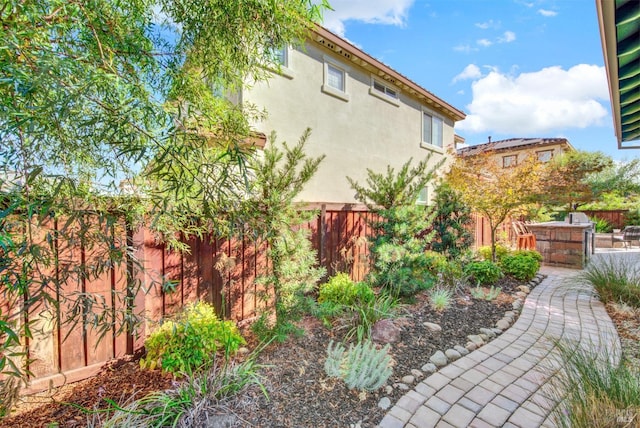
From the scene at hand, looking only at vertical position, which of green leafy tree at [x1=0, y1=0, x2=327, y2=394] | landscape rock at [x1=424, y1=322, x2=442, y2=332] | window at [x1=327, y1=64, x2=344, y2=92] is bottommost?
landscape rock at [x1=424, y1=322, x2=442, y2=332]

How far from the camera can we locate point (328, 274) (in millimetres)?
5133

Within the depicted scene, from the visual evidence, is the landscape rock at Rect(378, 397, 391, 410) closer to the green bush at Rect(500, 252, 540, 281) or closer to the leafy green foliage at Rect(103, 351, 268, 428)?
the leafy green foliage at Rect(103, 351, 268, 428)

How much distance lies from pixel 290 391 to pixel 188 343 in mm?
1042

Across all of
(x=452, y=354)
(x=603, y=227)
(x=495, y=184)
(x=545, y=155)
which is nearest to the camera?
(x=452, y=354)

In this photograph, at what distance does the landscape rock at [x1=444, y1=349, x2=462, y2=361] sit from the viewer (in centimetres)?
306

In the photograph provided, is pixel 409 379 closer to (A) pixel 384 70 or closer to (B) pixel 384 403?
(B) pixel 384 403

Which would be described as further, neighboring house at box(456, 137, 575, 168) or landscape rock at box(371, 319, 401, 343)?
neighboring house at box(456, 137, 575, 168)

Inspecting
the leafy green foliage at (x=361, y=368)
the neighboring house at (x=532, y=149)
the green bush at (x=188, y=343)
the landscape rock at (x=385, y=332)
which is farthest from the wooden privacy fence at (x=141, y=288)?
the neighboring house at (x=532, y=149)

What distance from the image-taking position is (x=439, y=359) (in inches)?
118

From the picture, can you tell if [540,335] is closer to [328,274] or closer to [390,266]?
[390,266]

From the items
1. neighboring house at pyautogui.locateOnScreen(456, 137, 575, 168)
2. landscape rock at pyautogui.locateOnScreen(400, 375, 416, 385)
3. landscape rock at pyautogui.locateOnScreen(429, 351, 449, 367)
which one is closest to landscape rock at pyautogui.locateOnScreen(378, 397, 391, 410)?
landscape rock at pyautogui.locateOnScreen(400, 375, 416, 385)

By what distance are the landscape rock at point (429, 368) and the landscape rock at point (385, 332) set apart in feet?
1.55

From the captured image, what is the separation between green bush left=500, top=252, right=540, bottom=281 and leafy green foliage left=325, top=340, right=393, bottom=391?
16.1 ft

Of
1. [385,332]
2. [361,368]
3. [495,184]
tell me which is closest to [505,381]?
[385,332]
